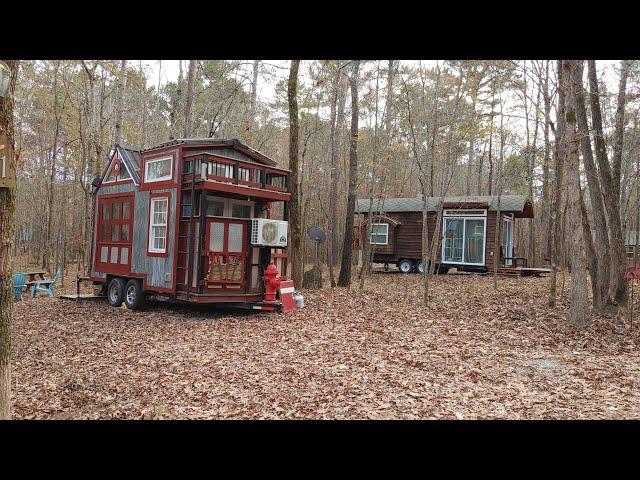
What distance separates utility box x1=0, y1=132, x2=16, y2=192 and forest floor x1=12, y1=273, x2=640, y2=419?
2.78m

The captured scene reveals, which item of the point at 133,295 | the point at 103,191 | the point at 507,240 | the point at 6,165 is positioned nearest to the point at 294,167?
the point at 103,191

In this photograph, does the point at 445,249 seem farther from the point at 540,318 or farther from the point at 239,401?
the point at 239,401

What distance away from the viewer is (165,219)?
11.1m

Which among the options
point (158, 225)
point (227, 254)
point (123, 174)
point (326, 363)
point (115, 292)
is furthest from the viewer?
point (123, 174)

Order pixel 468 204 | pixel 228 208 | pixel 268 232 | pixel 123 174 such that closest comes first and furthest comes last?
pixel 268 232 → pixel 228 208 → pixel 123 174 → pixel 468 204

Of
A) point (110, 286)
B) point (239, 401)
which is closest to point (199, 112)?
point (110, 286)

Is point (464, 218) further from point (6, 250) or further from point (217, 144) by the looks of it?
point (6, 250)

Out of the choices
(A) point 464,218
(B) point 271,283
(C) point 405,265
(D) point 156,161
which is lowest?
(B) point 271,283

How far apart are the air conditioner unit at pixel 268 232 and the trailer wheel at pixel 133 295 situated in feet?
10.5

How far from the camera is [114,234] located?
41.8 ft

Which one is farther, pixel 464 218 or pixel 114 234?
pixel 464 218

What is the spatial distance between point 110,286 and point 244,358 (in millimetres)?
7275

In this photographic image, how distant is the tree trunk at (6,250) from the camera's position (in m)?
3.29

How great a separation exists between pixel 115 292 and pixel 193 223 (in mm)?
3977
